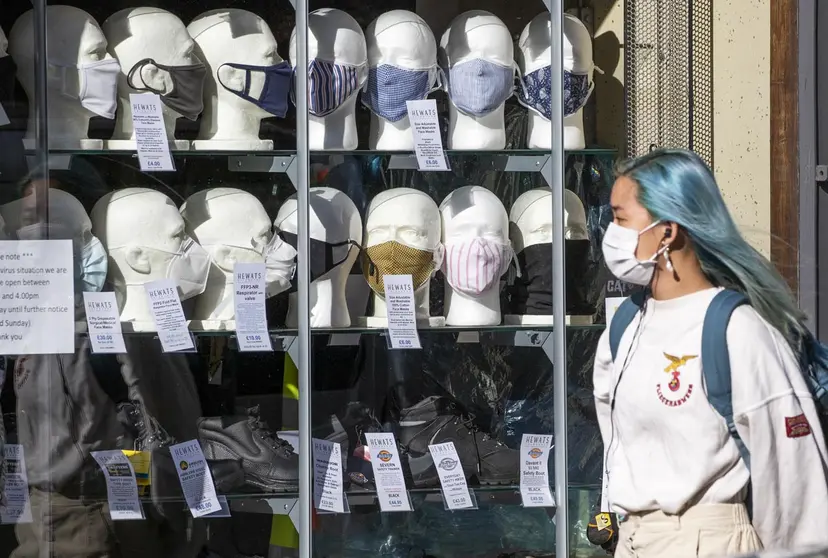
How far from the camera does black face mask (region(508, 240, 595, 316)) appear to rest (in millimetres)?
3432

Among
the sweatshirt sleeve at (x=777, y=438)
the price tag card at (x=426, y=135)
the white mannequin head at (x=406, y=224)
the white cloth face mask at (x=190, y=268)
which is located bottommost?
the sweatshirt sleeve at (x=777, y=438)

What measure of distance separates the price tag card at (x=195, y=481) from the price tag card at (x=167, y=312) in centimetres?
36

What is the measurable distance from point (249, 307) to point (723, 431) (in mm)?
1609

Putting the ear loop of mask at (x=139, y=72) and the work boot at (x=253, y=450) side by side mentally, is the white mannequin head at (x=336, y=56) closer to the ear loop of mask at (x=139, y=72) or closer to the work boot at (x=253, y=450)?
the ear loop of mask at (x=139, y=72)

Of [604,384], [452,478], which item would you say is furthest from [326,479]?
[604,384]

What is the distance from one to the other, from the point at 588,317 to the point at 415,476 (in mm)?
766

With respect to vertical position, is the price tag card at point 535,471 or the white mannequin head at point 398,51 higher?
the white mannequin head at point 398,51

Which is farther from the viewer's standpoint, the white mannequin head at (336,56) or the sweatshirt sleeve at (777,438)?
the white mannequin head at (336,56)

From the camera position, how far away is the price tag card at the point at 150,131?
3.22 m

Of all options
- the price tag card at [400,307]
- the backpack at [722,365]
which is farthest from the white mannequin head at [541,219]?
the backpack at [722,365]

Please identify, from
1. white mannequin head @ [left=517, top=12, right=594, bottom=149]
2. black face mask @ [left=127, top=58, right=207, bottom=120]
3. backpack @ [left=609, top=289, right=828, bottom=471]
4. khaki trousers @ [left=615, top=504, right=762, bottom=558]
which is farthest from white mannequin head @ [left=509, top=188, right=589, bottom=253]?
khaki trousers @ [left=615, top=504, right=762, bottom=558]

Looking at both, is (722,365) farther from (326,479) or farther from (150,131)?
(150,131)

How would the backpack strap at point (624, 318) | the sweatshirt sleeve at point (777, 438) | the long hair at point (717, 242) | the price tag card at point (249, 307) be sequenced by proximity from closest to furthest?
the sweatshirt sleeve at point (777, 438) → the long hair at point (717, 242) → the backpack strap at point (624, 318) → the price tag card at point (249, 307)

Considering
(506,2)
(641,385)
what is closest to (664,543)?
(641,385)
